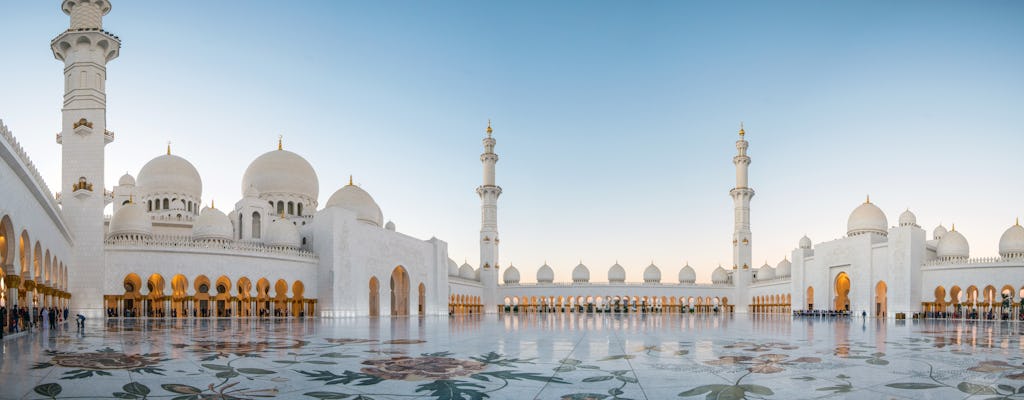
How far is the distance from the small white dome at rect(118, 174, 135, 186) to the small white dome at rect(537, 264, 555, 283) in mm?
25966

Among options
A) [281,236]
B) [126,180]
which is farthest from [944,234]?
[126,180]

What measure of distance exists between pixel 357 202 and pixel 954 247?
1112 inches

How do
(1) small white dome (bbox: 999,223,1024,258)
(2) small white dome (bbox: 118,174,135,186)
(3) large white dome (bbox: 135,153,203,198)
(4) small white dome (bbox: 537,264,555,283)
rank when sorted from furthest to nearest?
(4) small white dome (bbox: 537,264,555,283)
(2) small white dome (bbox: 118,174,135,186)
(3) large white dome (bbox: 135,153,203,198)
(1) small white dome (bbox: 999,223,1024,258)

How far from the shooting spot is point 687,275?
166 feet

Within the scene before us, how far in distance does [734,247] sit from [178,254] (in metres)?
32.8

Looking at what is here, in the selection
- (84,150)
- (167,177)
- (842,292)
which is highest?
(84,150)

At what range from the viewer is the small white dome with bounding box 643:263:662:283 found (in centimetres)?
5025

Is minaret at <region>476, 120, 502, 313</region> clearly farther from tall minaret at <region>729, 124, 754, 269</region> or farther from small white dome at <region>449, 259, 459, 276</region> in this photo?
tall minaret at <region>729, 124, 754, 269</region>

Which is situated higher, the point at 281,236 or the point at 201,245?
the point at 281,236

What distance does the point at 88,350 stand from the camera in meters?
7.98

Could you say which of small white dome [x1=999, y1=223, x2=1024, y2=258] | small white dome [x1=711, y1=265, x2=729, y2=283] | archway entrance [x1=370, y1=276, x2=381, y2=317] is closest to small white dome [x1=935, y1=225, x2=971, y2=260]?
small white dome [x1=999, y1=223, x2=1024, y2=258]

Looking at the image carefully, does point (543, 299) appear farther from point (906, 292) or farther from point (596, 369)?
point (596, 369)

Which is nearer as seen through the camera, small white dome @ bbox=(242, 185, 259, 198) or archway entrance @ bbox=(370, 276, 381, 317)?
small white dome @ bbox=(242, 185, 259, 198)

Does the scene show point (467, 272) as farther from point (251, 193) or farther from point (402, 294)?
point (251, 193)
